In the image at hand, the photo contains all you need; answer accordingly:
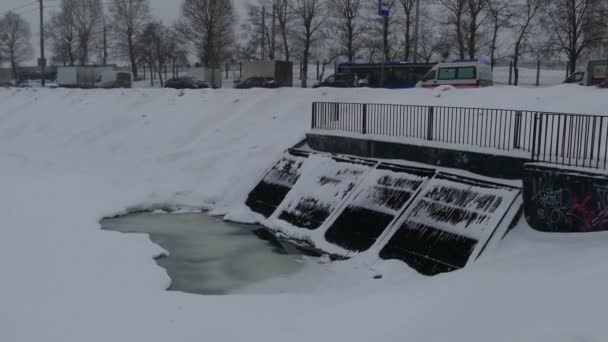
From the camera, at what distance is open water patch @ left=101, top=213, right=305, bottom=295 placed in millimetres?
10570

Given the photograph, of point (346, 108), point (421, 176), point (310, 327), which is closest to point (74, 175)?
point (346, 108)

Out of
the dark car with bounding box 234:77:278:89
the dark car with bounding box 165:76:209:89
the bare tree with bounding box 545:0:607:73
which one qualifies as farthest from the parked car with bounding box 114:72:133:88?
the bare tree with bounding box 545:0:607:73

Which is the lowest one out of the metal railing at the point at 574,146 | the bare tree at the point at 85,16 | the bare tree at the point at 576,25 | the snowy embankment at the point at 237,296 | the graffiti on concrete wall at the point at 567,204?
the snowy embankment at the point at 237,296

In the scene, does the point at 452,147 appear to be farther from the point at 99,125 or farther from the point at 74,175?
the point at 99,125

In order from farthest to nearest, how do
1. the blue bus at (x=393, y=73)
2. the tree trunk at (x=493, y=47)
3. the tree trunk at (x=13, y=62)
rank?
the tree trunk at (x=13, y=62)
the tree trunk at (x=493, y=47)
the blue bus at (x=393, y=73)

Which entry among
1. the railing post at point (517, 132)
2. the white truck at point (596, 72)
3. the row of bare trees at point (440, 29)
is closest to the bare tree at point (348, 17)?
the row of bare trees at point (440, 29)

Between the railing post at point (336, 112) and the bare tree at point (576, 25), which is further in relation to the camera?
the bare tree at point (576, 25)

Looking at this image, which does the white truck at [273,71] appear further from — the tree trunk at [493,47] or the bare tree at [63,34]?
the bare tree at [63,34]

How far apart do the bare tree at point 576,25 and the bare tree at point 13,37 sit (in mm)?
70353

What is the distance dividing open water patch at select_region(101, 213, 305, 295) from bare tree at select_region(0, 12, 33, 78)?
3001 inches

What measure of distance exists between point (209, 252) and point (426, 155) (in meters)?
5.25

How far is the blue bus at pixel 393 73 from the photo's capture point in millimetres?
33469

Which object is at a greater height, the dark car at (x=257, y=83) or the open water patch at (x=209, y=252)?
the dark car at (x=257, y=83)

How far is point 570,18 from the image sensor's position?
38.5m
